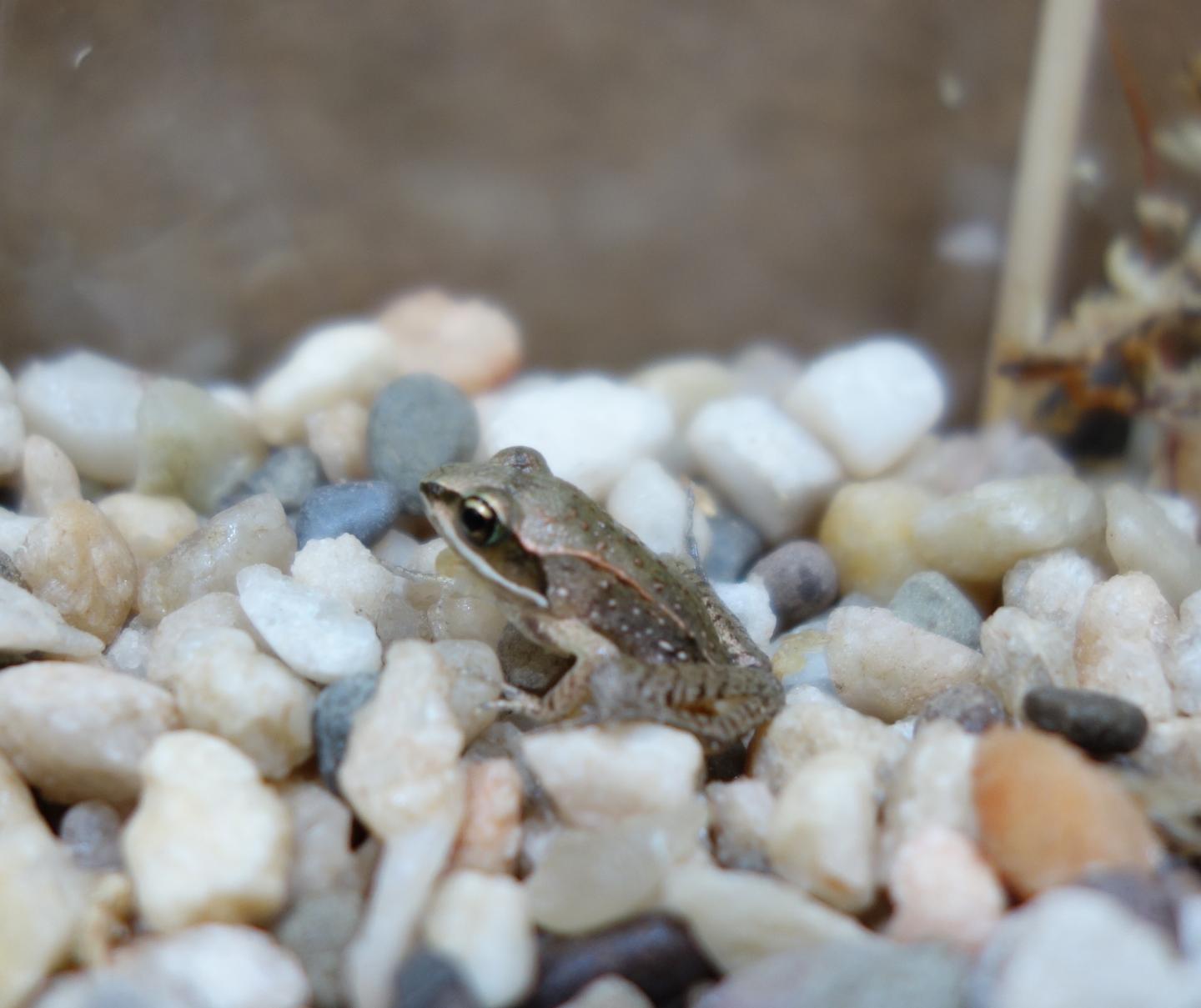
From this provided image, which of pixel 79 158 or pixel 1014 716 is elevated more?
pixel 79 158

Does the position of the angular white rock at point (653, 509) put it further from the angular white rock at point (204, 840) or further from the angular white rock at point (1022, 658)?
the angular white rock at point (204, 840)

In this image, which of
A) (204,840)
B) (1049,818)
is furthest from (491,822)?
(1049,818)

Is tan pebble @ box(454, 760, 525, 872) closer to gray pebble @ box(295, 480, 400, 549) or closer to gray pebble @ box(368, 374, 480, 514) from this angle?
gray pebble @ box(295, 480, 400, 549)

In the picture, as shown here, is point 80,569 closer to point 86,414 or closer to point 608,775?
point 86,414

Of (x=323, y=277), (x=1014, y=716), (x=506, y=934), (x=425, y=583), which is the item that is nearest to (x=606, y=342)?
(x=323, y=277)

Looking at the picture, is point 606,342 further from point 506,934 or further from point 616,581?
point 506,934
